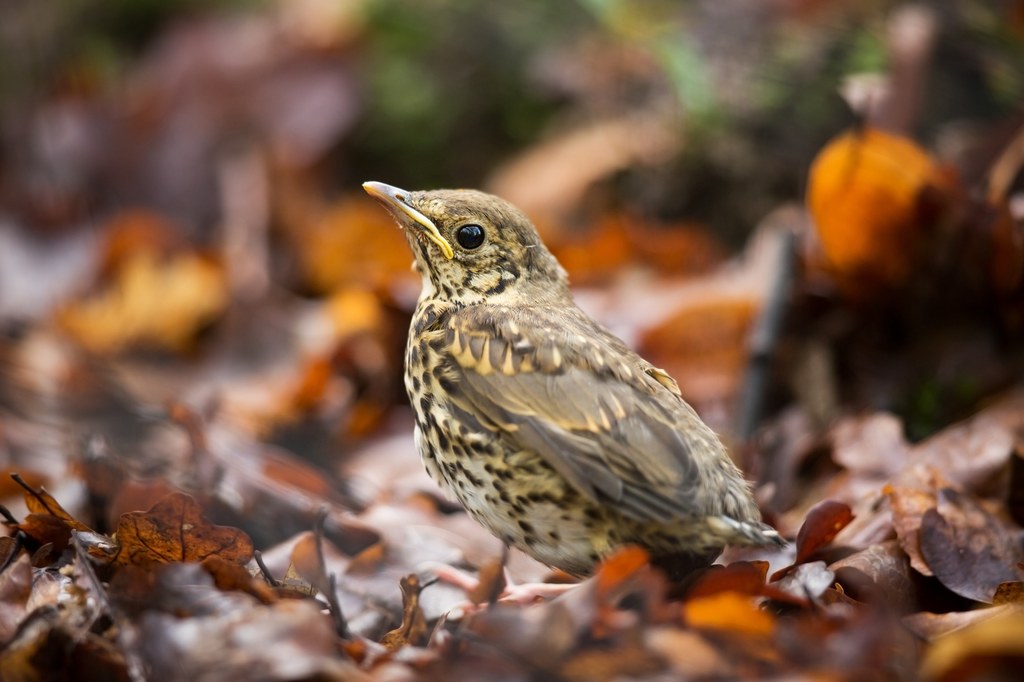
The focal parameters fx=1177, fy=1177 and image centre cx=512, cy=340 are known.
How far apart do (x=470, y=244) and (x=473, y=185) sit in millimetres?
3958

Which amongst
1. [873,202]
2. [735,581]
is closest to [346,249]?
[873,202]

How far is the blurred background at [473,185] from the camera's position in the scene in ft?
13.8

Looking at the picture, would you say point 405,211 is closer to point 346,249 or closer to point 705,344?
point 705,344

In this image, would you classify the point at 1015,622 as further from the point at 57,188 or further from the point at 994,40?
the point at 57,188

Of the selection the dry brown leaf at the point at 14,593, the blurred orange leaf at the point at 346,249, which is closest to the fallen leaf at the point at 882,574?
Result: the dry brown leaf at the point at 14,593

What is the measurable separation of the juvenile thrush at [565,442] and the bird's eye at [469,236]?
0.06 metres

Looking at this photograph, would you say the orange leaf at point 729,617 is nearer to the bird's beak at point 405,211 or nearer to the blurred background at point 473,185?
the bird's beak at point 405,211

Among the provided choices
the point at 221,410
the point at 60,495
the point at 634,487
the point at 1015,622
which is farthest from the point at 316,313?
the point at 1015,622

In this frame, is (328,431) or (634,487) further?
(328,431)

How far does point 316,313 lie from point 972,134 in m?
3.20

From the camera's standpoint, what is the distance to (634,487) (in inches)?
103

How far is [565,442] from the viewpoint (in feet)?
8.91

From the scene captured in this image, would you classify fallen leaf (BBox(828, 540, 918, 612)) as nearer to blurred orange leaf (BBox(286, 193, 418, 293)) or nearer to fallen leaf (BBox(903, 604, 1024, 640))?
fallen leaf (BBox(903, 604, 1024, 640))

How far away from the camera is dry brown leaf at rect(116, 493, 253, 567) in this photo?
2668 millimetres
